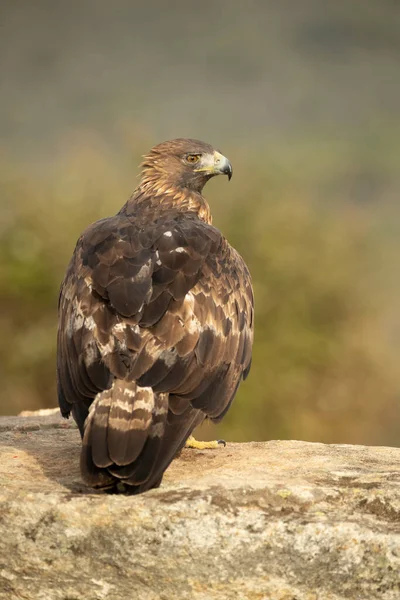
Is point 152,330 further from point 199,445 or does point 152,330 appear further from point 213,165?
point 213,165

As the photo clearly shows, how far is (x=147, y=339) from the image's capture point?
5.80 m

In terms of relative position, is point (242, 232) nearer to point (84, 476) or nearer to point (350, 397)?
point (350, 397)

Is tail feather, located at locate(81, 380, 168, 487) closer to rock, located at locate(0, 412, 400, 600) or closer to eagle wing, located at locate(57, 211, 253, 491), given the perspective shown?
eagle wing, located at locate(57, 211, 253, 491)

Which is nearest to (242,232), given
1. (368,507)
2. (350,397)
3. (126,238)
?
(350,397)

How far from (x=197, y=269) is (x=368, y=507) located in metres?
1.90

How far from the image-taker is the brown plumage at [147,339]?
5367 millimetres

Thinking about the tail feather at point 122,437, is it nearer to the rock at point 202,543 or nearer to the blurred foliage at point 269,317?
the rock at point 202,543

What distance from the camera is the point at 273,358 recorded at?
17.7 meters

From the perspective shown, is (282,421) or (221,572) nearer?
(221,572)

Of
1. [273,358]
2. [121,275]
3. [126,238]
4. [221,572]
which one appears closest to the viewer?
[221,572]

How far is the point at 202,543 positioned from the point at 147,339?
1.29 metres

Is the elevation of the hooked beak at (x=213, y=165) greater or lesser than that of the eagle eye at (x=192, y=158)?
lesser

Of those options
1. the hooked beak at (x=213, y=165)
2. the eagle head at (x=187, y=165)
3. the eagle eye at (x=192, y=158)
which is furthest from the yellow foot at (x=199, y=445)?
the eagle eye at (x=192, y=158)

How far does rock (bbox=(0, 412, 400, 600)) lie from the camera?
5031 millimetres
